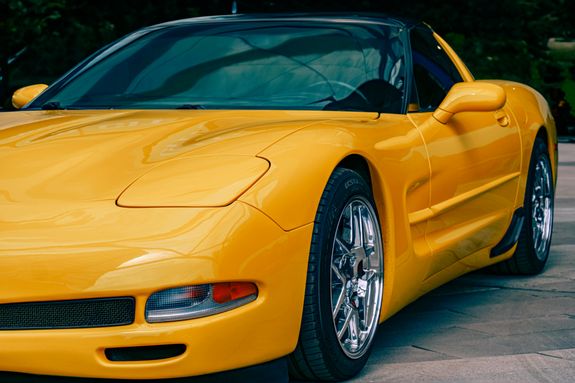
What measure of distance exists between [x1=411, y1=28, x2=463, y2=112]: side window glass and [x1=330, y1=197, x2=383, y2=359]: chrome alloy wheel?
3.51ft

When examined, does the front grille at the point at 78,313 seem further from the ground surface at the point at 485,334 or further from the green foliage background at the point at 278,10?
the green foliage background at the point at 278,10

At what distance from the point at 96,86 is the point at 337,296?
174 centimetres

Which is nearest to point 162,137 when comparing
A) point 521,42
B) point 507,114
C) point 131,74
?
point 131,74

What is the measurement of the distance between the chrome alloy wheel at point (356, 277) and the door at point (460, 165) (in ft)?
1.65

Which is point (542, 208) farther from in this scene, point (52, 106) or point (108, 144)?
point (108, 144)

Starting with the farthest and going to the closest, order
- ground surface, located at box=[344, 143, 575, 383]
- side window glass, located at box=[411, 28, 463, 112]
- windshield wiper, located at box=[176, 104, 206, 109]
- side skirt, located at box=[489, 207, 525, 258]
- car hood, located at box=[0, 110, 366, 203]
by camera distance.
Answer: side skirt, located at box=[489, 207, 525, 258] < side window glass, located at box=[411, 28, 463, 112] < windshield wiper, located at box=[176, 104, 206, 109] < ground surface, located at box=[344, 143, 575, 383] < car hood, located at box=[0, 110, 366, 203]

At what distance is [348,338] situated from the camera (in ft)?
13.6

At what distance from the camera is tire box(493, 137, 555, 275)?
20.6ft

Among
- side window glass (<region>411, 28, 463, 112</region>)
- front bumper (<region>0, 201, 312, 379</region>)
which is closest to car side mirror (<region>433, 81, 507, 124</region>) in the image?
side window glass (<region>411, 28, 463, 112</region>)

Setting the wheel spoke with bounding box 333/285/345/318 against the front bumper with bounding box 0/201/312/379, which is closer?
the front bumper with bounding box 0/201/312/379

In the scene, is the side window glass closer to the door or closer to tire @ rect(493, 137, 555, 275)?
the door

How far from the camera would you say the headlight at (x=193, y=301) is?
3.37 m

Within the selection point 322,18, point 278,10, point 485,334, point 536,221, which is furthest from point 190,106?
point 278,10

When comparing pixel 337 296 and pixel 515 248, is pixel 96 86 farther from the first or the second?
pixel 515 248
